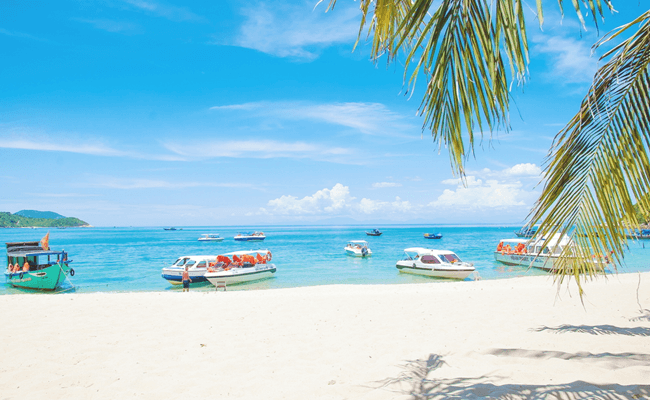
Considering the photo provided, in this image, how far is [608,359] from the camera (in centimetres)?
525

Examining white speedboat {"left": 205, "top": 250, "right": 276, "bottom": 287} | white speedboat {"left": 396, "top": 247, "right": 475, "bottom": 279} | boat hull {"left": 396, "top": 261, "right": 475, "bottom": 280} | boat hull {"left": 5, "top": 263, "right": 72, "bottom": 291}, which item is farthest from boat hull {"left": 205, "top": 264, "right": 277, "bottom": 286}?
boat hull {"left": 396, "top": 261, "right": 475, "bottom": 280}

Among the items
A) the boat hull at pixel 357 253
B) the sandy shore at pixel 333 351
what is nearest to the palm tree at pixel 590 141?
the sandy shore at pixel 333 351

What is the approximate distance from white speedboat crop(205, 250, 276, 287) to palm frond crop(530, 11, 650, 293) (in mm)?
20502

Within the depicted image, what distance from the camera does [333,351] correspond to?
6.49 meters

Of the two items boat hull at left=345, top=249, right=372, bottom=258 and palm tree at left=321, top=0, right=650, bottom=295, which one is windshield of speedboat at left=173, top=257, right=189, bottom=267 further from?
palm tree at left=321, top=0, right=650, bottom=295

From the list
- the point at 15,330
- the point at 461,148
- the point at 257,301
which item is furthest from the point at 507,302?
the point at 15,330

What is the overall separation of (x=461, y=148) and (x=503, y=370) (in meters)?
4.12

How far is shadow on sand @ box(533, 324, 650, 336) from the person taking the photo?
22.1ft

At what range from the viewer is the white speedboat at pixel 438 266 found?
75.0ft

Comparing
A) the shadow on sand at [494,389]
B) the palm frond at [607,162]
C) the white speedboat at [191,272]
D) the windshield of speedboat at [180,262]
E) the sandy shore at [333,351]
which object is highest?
the palm frond at [607,162]

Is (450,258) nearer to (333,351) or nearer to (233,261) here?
(233,261)

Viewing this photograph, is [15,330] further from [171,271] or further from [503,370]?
[171,271]

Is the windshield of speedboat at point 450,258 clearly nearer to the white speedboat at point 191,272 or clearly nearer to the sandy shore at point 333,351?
the sandy shore at point 333,351

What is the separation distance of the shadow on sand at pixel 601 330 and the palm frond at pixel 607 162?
516cm
